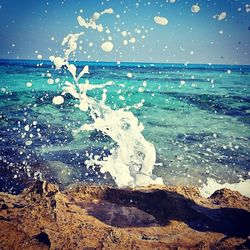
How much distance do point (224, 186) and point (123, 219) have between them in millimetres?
3434

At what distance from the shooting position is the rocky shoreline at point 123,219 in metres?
3.04

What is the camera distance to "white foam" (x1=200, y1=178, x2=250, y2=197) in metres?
6.01

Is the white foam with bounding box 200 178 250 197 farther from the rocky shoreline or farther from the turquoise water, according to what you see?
the rocky shoreline

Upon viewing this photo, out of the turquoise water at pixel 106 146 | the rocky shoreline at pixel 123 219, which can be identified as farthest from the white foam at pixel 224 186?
the rocky shoreline at pixel 123 219

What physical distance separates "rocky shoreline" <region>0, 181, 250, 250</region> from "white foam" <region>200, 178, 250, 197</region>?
145cm

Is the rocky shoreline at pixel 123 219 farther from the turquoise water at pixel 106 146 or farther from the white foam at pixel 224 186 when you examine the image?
the turquoise water at pixel 106 146

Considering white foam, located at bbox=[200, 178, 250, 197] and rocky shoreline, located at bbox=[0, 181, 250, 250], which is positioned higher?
rocky shoreline, located at bbox=[0, 181, 250, 250]

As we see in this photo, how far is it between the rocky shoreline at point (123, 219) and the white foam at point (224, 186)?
4.76 feet

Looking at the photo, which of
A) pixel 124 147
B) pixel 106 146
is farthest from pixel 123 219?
pixel 106 146

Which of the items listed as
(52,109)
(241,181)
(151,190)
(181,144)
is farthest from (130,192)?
(52,109)

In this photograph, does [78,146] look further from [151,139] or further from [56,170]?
[151,139]

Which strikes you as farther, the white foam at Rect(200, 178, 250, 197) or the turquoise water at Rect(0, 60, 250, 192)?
the turquoise water at Rect(0, 60, 250, 192)

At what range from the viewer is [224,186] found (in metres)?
6.27

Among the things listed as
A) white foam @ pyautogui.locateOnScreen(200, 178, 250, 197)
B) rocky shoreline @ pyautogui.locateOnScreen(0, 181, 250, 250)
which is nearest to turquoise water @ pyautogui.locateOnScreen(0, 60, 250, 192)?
white foam @ pyautogui.locateOnScreen(200, 178, 250, 197)
